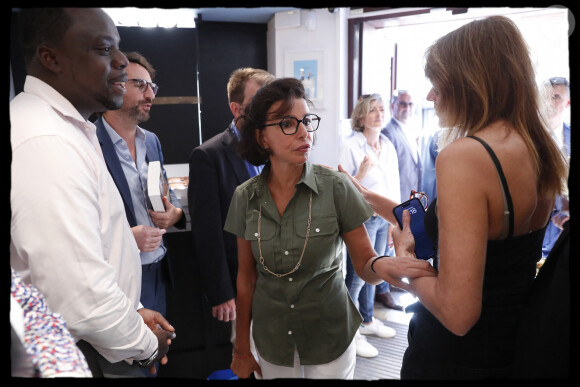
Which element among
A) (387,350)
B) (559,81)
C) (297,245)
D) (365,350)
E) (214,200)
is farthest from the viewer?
(387,350)

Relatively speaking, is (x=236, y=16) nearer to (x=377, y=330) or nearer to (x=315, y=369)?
(x=377, y=330)

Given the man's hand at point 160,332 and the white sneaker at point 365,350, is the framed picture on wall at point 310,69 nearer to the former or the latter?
the white sneaker at point 365,350

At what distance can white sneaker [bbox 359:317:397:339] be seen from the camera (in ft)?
8.41

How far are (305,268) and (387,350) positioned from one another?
5.30 feet

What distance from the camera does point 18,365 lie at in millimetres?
540

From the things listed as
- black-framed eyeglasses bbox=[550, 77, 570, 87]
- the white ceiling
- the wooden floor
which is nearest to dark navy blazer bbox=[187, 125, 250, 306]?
the wooden floor

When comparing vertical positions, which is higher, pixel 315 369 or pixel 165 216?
pixel 165 216

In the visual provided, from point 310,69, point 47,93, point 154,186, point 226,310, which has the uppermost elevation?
point 310,69

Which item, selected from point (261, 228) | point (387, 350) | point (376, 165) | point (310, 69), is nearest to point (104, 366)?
point (261, 228)

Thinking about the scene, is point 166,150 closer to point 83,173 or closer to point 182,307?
point 182,307

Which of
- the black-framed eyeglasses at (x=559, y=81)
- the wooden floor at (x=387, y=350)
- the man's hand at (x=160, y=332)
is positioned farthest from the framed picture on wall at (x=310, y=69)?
the man's hand at (x=160, y=332)

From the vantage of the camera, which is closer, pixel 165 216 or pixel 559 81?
pixel 165 216

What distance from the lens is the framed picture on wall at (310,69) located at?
3.01 metres

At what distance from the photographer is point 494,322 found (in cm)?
83
